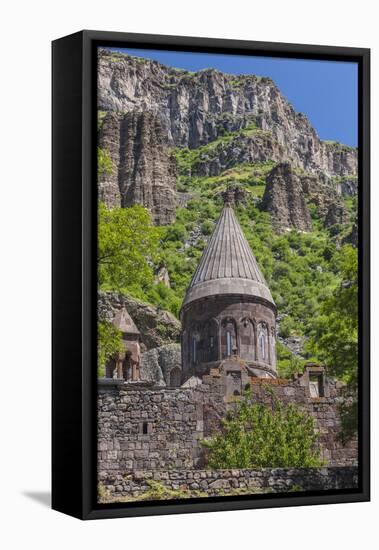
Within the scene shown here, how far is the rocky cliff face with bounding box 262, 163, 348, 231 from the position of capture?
23469mm

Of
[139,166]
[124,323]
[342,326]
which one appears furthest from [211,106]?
[342,326]

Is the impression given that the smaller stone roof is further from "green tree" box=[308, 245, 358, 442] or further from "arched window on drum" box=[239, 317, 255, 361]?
"green tree" box=[308, 245, 358, 442]

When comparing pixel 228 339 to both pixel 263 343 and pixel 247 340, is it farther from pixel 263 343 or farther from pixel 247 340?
pixel 263 343

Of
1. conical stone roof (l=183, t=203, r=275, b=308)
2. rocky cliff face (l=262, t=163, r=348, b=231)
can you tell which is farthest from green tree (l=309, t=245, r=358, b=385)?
conical stone roof (l=183, t=203, r=275, b=308)

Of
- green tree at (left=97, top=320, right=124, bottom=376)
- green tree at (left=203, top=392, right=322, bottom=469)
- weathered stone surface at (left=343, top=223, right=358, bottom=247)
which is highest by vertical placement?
weathered stone surface at (left=343, top=223, right=358, bottom=247)

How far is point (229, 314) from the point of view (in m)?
23.4

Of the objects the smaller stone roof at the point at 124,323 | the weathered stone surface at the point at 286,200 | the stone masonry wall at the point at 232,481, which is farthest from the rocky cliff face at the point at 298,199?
the stone masonry wall at the point at 232,481

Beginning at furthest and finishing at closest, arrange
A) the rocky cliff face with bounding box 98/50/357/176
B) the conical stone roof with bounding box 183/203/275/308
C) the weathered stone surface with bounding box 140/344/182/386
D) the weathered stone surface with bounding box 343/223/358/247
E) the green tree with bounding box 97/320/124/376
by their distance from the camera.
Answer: the weathered stone surface with bounding box 343/223/358/247
the conical stone roof with bounding box 183/203/275/308
the weathered stone surface with bounding box 140/344/182/386
the rocky cliff face with bounding box 98/50/357/176
the green tree with bounding box 97/320/124/376

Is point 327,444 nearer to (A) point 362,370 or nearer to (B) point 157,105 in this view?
(A) point 362,370

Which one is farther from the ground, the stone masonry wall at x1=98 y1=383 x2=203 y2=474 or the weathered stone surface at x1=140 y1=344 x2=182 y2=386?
the weathered stone surface at x1=140 y1=344 x2=182 y2=386

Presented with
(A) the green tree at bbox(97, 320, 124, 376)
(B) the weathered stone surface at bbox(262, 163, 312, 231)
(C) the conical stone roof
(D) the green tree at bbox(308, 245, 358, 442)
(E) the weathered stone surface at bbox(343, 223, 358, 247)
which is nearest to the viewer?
(A) the green tree at bbox(97, 320, 124, 376)

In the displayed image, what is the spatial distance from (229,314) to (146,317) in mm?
1395

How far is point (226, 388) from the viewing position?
22844 millimetres

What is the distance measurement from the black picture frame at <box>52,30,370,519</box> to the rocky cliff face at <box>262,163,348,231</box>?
5.22 feet
